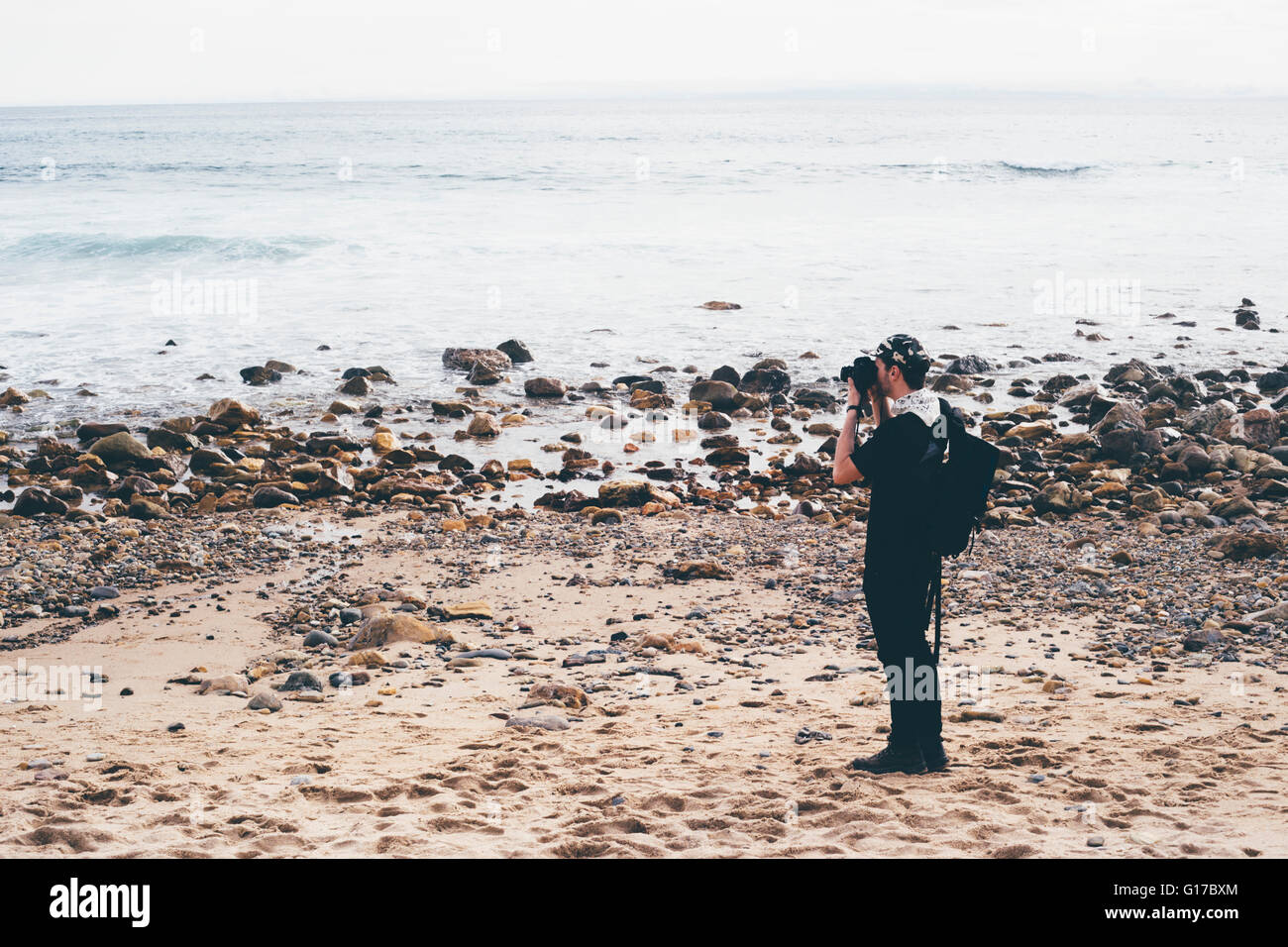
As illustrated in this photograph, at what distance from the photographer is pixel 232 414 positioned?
12898mm

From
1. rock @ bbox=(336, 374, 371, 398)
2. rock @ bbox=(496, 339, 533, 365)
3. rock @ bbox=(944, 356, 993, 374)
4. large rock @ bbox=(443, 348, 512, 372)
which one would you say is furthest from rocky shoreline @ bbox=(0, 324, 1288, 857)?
rock @ bbox=(496, 339, 533, 365)

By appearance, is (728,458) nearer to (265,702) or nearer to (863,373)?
(265,702)

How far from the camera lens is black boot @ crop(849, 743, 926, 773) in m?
4.89

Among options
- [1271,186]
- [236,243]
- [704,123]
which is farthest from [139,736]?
[704,123]

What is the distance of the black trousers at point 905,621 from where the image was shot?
4711mm

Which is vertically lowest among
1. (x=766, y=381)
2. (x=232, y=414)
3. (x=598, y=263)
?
(x=232, y=414)

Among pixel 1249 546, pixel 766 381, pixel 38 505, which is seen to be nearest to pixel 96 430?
pixel 38 505

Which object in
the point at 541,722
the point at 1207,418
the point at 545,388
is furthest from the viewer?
the point at 545,388

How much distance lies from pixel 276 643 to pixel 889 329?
1417cm

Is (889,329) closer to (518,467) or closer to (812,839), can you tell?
(518,467)

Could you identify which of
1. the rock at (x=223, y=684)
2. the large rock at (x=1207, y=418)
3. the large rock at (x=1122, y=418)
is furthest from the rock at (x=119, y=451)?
the large rock at (x=1207, y=418)

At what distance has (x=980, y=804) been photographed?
179 inches

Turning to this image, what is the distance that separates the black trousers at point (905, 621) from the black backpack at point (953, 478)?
0.20 meters

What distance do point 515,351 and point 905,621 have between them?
41.8 feet
